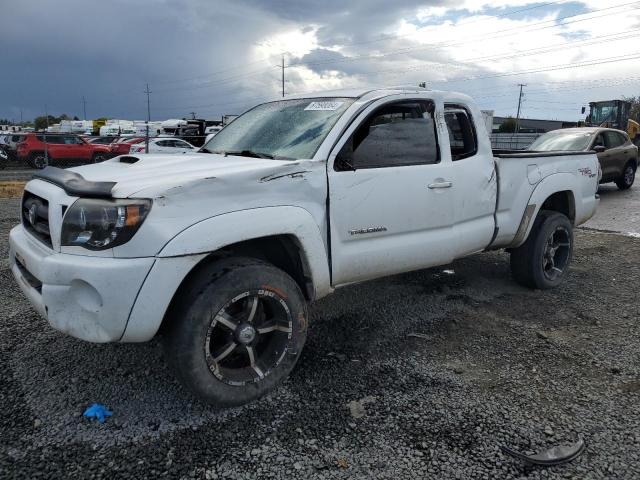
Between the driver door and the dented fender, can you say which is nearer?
the driver door

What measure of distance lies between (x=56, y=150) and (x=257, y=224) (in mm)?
20943

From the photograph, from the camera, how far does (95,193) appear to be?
8.60 feet

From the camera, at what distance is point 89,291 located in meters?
2.56

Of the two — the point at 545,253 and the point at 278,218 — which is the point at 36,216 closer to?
the point at 278,218

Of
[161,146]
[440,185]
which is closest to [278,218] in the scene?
[440,185]

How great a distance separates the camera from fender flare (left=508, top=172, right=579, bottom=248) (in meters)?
4.69

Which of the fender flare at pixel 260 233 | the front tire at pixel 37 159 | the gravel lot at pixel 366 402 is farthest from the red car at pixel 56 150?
the fender flare at pixel 260 233

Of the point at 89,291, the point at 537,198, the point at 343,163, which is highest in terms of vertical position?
the point at 343,163

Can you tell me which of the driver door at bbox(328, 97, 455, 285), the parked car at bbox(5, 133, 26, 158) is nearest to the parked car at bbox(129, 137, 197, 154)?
the parked car at bbox(5, 133, 26, 158)

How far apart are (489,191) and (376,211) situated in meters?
1.37

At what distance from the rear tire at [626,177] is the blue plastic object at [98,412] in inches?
563

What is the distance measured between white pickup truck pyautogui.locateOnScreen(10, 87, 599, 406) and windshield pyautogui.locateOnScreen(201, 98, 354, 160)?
18 mm

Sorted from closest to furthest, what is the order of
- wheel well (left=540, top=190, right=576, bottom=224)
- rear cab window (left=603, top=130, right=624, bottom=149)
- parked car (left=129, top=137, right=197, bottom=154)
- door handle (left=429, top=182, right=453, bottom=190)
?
door handle (left=429, top=182, right=453, bottom=190), wheel well (left=540, top=190, right=576, bottom=224), rear cab window (left=603, top=130, right=624, bottom=149), parked car (left=129, top=137, right=197, bottom=154)

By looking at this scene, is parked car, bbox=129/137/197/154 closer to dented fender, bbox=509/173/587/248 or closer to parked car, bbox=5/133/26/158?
parked car, bbox=5/133/26/158
